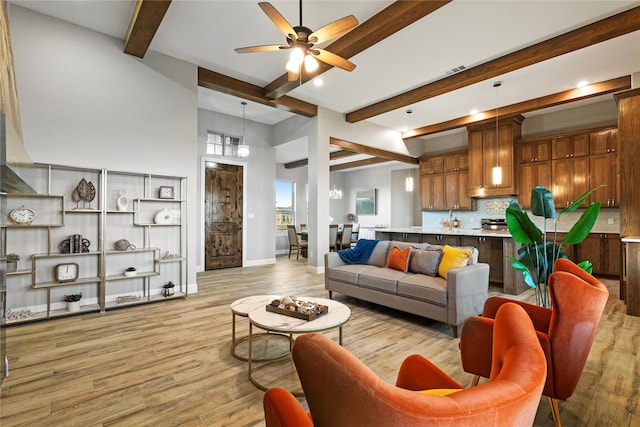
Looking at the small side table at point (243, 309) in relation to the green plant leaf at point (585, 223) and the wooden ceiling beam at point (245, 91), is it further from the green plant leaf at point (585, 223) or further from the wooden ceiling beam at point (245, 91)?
the wooden ceiling beam at point (245, 91)

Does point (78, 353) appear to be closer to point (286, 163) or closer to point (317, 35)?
point (317, 35)

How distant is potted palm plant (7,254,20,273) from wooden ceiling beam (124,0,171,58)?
274 centimetres

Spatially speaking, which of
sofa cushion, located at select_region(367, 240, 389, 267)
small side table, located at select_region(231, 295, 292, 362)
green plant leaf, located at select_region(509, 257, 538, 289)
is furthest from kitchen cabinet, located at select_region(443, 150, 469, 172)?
small side table, located at select_region(231, 295, 292, 362)

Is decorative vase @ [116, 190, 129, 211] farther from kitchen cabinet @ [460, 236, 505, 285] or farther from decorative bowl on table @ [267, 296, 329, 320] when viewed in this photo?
kitchen cabinet @ [460, 236, 505, 285]

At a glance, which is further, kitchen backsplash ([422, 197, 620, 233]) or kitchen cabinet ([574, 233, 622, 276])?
kitchen backsplash ([422, 197, 620, 233])

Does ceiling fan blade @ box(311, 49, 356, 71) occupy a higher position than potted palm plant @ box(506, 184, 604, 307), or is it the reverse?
ceiling fan blade @ box(311, 49, 356, 71)

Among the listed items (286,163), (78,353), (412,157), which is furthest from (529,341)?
(286,163)

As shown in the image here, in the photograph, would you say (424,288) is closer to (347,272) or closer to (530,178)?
(347,272)

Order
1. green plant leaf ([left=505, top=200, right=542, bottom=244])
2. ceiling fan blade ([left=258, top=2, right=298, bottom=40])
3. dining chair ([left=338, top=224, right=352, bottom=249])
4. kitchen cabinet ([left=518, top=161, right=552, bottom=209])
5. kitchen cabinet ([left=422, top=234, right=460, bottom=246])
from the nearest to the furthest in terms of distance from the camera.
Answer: green plant leaf ([left=505, top=200, right=542, bottom=244]) < ceiling fan blade ([left=258, top=2, right=298, bottom=40]) < kitchen cabinet ([left=422, top=234, right=460, bottom=246]) < kitchen cabinet ([left=518, top=161, right=552, bottom=209]) < dining chair ([left=338, top=224, right=352, bottom=249])

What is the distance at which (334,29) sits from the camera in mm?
2691

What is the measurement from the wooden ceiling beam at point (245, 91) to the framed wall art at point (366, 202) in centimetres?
560

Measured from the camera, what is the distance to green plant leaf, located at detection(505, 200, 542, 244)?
7.63 ft

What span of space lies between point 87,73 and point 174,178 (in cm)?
160

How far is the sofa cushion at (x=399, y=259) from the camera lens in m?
3.71
